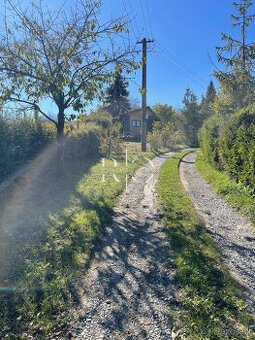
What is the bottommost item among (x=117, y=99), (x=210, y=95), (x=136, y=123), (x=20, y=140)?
(x=20, y=140)

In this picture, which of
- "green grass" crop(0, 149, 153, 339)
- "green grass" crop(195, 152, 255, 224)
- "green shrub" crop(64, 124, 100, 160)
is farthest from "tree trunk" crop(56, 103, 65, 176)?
"green grass" crop(195, 152, 255, 224)

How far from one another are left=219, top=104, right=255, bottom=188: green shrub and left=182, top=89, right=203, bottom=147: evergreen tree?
20.3 metres

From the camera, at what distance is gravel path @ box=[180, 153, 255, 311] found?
9.66ft

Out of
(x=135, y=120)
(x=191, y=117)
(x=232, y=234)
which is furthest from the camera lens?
(x=135, y=120)

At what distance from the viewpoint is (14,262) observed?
3234 millimetres

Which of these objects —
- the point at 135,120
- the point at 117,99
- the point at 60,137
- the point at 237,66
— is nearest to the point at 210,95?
the point at 135,120

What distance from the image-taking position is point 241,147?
660 centimetres

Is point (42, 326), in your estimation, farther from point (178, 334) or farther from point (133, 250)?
point (133, 250)

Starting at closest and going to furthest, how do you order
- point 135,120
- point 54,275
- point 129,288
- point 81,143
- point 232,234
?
point 129,288 → point 54,275 → point 232,234 → point 81,143 → point 135,120

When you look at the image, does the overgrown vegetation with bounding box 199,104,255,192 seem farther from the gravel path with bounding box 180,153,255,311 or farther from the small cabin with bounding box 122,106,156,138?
the small cabin with bounding box 122,106,156,138

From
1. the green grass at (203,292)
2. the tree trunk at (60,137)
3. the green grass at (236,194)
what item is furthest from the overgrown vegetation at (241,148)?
the tree trunk at (60,137)

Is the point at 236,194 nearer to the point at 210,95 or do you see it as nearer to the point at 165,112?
the point at 165,112

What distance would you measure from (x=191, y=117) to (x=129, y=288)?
28.1 metres

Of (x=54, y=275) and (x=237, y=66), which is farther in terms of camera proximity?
(x=237, y=66)
